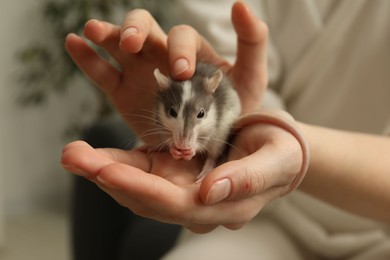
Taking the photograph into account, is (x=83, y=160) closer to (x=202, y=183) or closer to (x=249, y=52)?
(x=202, y=183)

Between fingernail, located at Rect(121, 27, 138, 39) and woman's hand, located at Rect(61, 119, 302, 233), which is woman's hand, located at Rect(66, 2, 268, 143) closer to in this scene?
fingernail, located at Rect(121, 27, 138, 39)

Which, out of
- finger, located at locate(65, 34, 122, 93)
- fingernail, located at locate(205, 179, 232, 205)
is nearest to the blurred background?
finger, located at locate(65, 34, 122, 93)

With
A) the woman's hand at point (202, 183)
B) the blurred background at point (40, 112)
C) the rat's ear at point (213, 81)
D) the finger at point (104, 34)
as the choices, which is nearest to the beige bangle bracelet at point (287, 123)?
the woman's hand at point (202, 183)

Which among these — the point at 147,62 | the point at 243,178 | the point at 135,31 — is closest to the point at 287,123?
the point at 243,178

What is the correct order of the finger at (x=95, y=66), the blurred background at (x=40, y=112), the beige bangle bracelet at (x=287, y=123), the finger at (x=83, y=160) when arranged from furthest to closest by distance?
the blurred background at (x=40, y=112)
the finger at (x=95, y=66)
the beige bangle bracelet at (x=287, y=123)
the finger at (x=83, y=160)

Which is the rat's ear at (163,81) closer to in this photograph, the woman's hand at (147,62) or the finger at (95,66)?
the woman's hand at (147,62)

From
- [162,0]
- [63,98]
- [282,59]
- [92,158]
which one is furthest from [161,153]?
[63,98]

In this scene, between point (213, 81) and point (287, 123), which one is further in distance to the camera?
point (213, 81)
